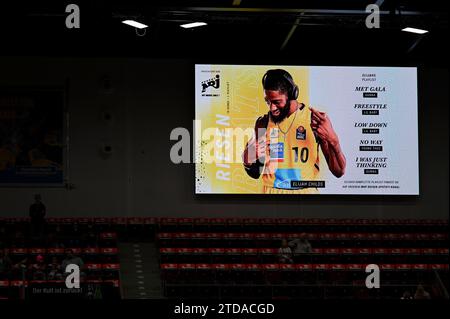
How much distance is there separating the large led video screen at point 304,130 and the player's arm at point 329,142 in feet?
0.09

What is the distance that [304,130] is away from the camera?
2344cm

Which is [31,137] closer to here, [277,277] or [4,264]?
[4,264]

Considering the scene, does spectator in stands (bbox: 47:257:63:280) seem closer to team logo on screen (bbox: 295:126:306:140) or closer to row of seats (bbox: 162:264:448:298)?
row of seats (bbox: 162:264:448:298)

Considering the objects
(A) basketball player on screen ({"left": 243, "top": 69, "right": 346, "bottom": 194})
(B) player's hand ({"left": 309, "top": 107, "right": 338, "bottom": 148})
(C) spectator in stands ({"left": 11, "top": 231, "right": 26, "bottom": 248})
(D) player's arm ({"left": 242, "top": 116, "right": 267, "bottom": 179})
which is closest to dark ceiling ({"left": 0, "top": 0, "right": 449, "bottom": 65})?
(A) basketball player on screen ({"left": 243, "top": 69, "right": 346, "bottom": 194})

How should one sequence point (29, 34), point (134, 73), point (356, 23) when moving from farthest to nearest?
point (134, 73) < point (29, 34) < point (356, 23)

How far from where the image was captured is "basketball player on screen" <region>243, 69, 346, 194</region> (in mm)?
23188

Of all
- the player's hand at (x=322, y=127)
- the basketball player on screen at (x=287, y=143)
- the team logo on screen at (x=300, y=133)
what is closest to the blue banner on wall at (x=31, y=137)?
the basketball player on screen at (x=287, y=143)

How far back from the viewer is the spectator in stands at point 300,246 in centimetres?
2128

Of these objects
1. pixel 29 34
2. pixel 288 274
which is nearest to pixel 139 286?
pixel 288 274

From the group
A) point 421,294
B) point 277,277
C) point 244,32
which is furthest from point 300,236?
point 244,32

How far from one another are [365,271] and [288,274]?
76.8 inches

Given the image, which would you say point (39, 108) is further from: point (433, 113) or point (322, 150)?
point (433, 113)

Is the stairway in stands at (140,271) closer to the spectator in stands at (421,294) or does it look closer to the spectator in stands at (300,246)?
the spectator in stands at (300,246)

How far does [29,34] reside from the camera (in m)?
23.0
